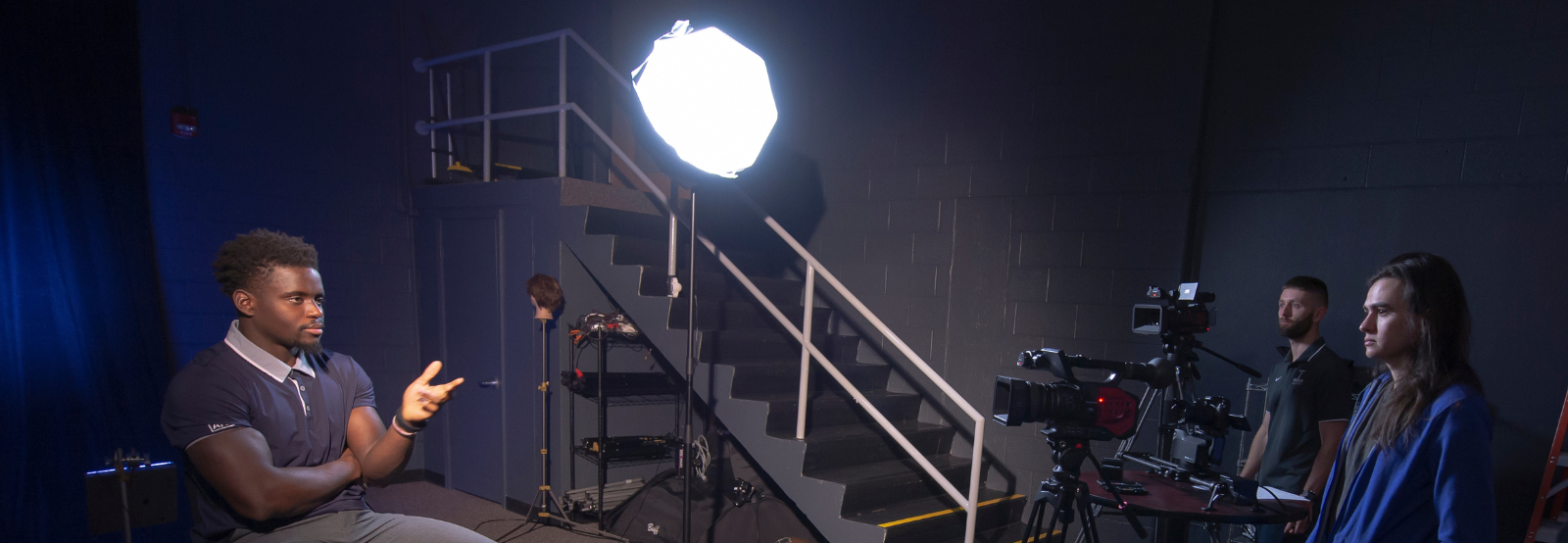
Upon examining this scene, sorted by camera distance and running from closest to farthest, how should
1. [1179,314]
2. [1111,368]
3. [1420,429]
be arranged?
[1420,429]
[1111,368]
[1179,314]

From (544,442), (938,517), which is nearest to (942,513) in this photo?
(938,517)

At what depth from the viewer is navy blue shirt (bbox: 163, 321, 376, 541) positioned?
1.44m

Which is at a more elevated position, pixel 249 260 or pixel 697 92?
pixel 697 92

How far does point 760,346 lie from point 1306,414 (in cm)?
234

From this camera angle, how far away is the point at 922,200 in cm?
379

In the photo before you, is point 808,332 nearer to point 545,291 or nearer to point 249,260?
point 545,291

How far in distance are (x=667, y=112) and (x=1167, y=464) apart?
2.16 meters

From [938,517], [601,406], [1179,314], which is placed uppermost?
[1179,314]

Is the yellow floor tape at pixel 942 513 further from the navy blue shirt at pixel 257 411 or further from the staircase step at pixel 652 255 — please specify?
the navy blue shirt at pixel 257 411

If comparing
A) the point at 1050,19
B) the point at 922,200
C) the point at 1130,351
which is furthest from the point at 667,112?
the point at 1130,351

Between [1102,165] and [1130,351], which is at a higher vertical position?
[1102,165]

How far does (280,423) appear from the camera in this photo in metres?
1.55

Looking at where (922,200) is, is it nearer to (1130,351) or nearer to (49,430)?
(1130,351)

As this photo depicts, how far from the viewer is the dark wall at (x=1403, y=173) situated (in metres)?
2.38
